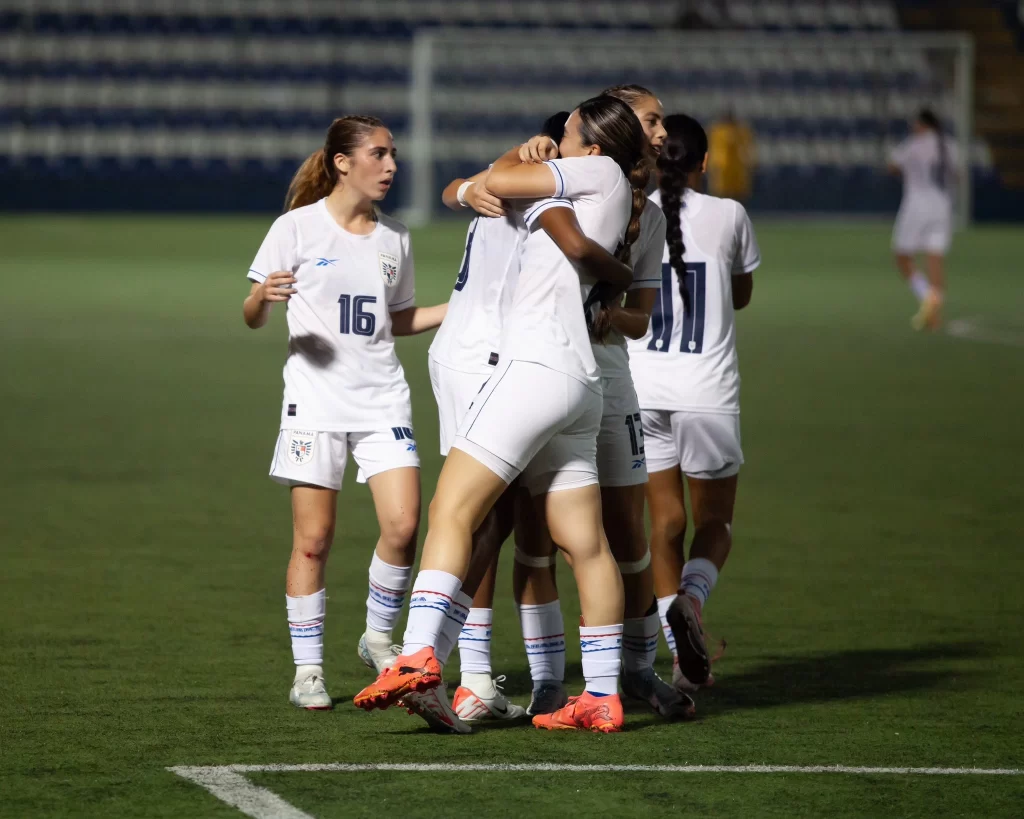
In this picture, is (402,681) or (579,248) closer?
(402,681)

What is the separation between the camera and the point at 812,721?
475cm

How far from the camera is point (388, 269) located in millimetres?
5094

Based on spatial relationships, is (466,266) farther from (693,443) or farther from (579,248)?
(693,443)

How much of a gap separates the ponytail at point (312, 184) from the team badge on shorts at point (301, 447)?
0.71 metres

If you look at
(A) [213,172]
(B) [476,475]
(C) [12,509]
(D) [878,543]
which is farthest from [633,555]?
(A) [213,172]

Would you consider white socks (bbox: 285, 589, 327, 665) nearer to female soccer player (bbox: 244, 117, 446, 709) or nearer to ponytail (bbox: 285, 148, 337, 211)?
female soccer player (bbox: 244, 117, 446, 709)

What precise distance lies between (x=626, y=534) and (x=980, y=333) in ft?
39.7

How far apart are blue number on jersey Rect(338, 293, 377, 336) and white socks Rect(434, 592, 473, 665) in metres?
0.91

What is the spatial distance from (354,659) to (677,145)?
1908 millimetres

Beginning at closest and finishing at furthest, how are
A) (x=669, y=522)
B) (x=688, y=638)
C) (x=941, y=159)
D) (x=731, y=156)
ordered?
(x=688, y=638) < (x=669, y=522) < (x=941, y=159) < (x=731, y=156)

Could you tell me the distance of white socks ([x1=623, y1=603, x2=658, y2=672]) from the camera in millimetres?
4801

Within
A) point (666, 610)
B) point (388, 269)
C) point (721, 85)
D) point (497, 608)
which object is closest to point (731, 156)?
point (721, 85)

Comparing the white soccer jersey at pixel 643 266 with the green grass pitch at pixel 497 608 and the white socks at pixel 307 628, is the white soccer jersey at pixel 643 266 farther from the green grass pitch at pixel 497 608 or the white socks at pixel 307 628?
the white socks at pixel 307 628

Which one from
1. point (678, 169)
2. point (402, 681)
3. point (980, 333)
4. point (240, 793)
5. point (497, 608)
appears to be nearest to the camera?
point (240, 793)
